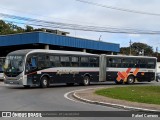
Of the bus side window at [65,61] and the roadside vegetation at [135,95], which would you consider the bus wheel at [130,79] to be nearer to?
the bus side window at [65,61]

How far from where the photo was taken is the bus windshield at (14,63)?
27.2 metres

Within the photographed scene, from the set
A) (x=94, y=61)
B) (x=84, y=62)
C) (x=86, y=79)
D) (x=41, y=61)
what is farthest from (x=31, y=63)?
(x=94, y=61)

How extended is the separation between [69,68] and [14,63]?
5.44 metres

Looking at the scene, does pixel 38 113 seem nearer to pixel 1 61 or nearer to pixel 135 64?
pixel 135 64

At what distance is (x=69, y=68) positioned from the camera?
31172mm

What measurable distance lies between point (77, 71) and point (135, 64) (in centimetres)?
836

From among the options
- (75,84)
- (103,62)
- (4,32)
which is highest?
(4,32)

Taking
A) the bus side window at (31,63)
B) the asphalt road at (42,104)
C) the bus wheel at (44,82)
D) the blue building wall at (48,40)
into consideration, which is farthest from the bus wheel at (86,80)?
the asphalt road at (42,104)

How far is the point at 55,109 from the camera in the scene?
14.3 metres

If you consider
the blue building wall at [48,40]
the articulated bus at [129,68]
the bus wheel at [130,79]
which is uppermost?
the blue building wall at [48,40]

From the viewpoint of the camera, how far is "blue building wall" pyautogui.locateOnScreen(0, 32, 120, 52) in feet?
141

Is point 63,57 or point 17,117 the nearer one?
point 17,117

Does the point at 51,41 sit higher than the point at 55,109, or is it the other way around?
the point at 51,41

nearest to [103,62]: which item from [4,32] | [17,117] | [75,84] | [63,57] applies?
[75,84]
